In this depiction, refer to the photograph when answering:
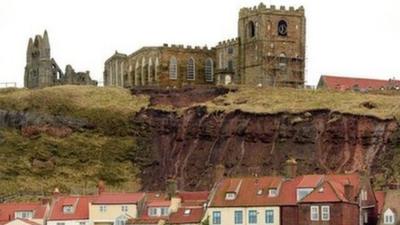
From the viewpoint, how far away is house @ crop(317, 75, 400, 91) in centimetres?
19375

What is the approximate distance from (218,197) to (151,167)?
149ft

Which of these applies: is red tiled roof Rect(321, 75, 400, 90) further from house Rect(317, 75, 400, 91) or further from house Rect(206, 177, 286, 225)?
house Rect(206, 177, 286, 225)

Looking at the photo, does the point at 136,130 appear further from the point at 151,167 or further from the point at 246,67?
the point at 246,67

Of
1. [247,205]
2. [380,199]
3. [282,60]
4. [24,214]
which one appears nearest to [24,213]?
[24,214]

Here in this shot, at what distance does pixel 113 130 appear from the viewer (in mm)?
183875

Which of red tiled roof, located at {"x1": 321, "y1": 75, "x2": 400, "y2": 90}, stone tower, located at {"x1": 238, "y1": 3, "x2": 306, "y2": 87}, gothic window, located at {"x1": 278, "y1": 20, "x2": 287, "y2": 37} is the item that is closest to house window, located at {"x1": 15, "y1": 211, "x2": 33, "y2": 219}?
stone tower, located at {"x1": 238, "y1": 3, "x2": 306, "y2": 87}

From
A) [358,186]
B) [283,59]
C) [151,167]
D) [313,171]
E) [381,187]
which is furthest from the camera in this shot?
[283,59]

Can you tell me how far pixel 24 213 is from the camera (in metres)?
141

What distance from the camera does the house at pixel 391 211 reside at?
12862 centimetres

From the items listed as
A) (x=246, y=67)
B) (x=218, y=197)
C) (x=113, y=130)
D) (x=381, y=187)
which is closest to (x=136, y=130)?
(x=113, y=130)

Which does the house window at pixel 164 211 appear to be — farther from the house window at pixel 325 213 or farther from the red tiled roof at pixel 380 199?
the red tiled roof at pixel 380 199

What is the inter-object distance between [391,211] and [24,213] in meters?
29.7

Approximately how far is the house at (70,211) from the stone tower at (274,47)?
5628 centimetres

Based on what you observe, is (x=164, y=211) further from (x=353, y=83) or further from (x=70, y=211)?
(x=353, y=83)
